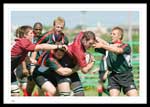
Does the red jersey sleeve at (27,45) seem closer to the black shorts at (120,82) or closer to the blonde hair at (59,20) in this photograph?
the blonde hair at (59,20)

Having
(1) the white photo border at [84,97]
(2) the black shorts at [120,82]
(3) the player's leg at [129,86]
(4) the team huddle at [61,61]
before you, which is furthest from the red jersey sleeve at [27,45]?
(3) the player's leg at [129,86]

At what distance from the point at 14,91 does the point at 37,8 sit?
3.39ft

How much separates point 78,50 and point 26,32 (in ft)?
2.17

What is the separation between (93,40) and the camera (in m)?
11.0

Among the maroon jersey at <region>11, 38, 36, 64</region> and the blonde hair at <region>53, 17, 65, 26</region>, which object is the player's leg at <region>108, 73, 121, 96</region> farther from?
the maroon jersey at <region>11, 38, 36, 64</region>

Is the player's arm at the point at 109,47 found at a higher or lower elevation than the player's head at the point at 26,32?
lower

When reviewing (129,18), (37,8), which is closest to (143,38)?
(129,18)

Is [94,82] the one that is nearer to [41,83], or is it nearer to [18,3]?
[41,83]

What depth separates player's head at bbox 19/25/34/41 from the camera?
11.0 m

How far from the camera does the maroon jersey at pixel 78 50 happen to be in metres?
11.0

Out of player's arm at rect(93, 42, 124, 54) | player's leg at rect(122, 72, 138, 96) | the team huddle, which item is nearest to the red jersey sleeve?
the team huddle

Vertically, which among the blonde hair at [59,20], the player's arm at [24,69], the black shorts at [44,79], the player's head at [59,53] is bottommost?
the black shorts at [44,79]

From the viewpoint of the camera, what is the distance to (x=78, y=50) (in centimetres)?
1098

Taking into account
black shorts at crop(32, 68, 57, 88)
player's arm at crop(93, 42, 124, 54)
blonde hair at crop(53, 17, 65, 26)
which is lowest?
black shorts at crop(32, 68, 57, 88)
